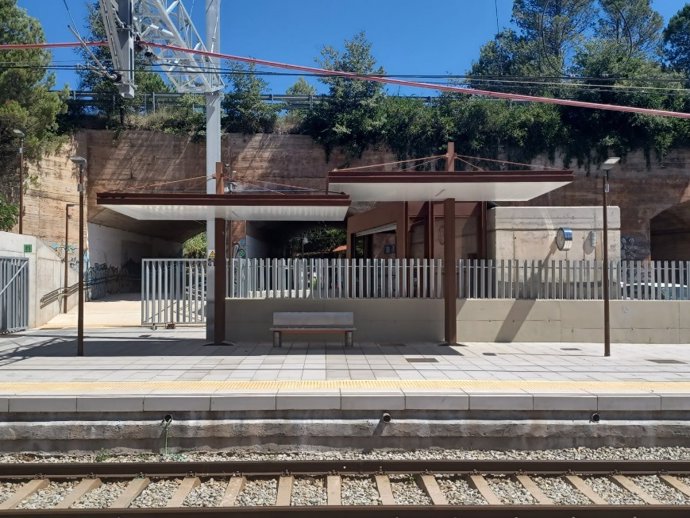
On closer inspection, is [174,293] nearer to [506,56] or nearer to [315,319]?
[315,319]

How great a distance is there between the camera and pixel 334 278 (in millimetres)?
12781

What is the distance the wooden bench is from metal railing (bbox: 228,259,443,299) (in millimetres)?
809

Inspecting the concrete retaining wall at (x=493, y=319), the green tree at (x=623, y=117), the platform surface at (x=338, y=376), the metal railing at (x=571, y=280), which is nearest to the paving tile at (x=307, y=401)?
the platform surface at (x=338, y=376)

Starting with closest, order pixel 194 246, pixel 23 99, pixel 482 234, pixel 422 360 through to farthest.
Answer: pixel 422 360 → pixel 482 234 → pixel 23 99 → pixel 194 246

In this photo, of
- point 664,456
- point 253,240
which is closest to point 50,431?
point 664,456

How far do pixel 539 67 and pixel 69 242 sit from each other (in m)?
30.1

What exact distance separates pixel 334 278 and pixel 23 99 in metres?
19.7

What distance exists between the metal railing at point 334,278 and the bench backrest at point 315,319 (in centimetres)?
81

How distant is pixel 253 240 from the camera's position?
29391mm

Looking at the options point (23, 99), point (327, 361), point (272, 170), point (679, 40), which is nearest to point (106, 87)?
point (23, 99)

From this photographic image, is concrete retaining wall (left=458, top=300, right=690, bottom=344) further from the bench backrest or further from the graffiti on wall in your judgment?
the graffiti on wall

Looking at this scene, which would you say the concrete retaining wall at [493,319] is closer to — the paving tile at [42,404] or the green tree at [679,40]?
the paving tile at [42,404]

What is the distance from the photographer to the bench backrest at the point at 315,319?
1191 cm

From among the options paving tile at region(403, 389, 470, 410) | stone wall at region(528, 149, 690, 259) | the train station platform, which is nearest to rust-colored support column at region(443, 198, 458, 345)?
the train station platform
